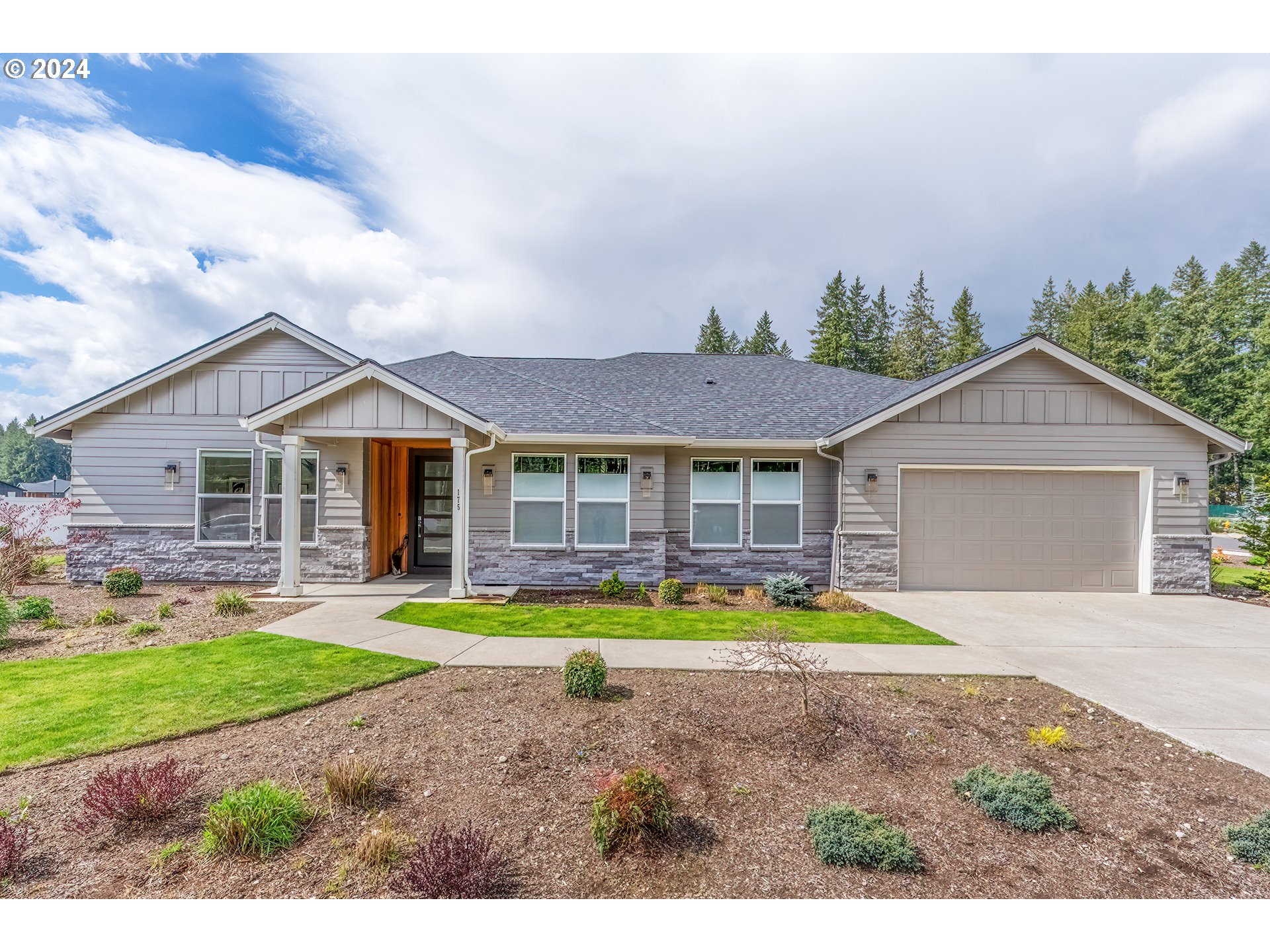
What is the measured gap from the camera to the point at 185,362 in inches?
392

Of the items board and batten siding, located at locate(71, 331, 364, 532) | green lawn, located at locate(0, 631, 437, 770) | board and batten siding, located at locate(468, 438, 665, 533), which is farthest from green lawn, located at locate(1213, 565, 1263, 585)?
board and batten siding, located at locate(71, 331, 364, 532)

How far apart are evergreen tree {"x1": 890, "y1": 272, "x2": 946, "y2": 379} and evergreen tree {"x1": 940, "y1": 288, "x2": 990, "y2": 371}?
1.27 m

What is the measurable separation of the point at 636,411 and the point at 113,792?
9.61 metres

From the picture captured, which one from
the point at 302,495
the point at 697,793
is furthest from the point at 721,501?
the point at 302,495

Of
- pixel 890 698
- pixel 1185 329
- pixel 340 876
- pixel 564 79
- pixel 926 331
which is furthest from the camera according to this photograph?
pixel 926 331

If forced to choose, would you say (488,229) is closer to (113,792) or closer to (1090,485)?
(113,792)

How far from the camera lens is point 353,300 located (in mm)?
13336

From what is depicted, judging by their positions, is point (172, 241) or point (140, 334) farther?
point (140, 334)

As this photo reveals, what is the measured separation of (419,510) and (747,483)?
7.10 metres

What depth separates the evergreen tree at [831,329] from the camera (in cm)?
3547

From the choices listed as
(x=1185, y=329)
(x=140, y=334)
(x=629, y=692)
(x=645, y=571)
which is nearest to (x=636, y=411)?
(x=645, y=571)

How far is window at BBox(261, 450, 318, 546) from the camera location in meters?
9.89

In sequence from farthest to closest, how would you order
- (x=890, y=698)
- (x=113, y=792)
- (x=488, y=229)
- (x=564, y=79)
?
1. (x=488, y=229)
2. (x=564, y=79)
3. (x=890, y=698)
4. (x=113, y=792)

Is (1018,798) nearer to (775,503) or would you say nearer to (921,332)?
(775,503)
